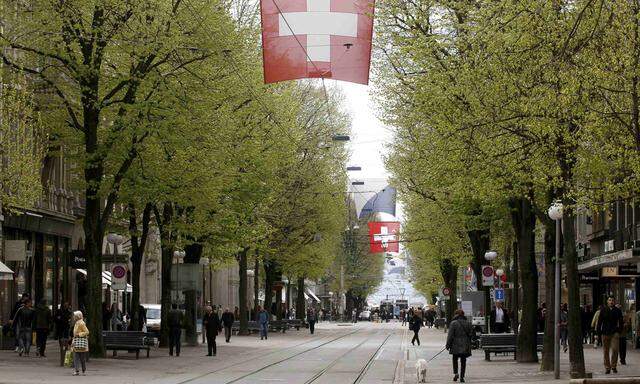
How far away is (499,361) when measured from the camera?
38.5 metres

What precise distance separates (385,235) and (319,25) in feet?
187

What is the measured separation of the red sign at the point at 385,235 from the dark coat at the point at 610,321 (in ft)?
166

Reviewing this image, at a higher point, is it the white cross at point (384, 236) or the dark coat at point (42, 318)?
the white cross at point (384, 236)

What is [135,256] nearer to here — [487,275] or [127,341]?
[127,341]

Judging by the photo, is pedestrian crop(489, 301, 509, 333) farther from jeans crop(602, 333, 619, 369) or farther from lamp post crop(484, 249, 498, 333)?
jeans crop(602, 333, 619, 369)

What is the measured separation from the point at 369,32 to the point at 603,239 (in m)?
32.3

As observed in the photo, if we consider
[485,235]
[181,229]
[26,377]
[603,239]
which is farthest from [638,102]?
[603,239]

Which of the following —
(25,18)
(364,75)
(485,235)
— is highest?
(25,18)

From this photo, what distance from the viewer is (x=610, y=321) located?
3144 centimetres

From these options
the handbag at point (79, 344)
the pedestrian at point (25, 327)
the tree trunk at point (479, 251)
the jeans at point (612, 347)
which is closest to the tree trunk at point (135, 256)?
the pedestrian at point (25, 327)

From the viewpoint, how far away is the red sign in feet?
272

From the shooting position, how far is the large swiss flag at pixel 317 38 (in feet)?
89.4

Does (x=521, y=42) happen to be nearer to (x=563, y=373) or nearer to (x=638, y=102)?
(x=638, y=102)

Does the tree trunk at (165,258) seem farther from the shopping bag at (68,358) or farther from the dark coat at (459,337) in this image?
the dark coat at (459,337)
